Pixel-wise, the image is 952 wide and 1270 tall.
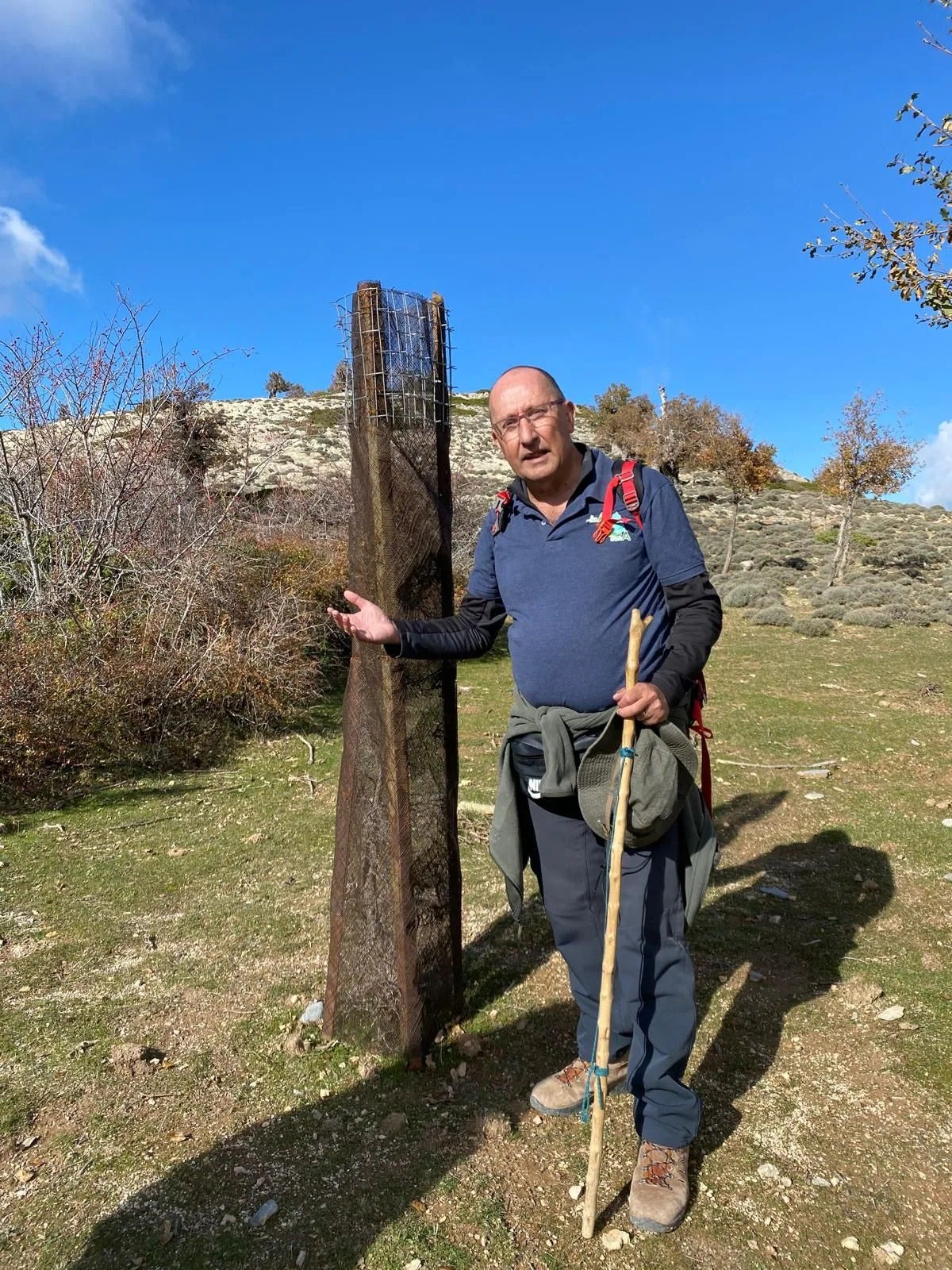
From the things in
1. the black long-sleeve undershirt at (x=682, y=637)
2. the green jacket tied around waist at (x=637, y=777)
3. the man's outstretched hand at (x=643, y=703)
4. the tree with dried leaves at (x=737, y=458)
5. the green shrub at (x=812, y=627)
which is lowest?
the green shrub at (x=812, y=627)

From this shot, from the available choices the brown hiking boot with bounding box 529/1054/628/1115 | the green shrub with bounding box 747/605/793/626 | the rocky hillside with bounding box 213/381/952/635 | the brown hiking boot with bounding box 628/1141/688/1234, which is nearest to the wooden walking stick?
the brown hiking boot with bounding box 628/1141/688/1234

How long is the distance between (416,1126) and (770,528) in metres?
33.4

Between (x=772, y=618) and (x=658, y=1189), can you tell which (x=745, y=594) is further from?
(x=658, y=1189)

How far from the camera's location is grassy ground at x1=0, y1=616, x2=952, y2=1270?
225 cm

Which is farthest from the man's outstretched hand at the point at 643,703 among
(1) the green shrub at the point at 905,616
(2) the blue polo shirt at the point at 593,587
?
(1) the green shrub at the point at 905,616

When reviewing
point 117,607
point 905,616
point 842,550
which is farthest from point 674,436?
point 117,607

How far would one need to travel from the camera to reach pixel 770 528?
1300 inches

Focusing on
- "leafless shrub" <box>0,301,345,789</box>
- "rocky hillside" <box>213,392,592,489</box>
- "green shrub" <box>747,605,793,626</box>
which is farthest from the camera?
"rocky hillside" <box>213,392,592,489</box>

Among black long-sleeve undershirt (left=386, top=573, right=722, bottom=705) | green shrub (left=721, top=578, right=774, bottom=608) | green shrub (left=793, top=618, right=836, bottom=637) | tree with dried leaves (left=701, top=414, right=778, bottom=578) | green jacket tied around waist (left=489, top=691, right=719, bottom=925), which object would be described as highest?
tree with dried leaves (left=701, top=414, right=778, bottom=578)

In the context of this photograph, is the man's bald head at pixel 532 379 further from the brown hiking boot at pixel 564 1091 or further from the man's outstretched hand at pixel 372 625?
the brown hiking boot at pixel 564 1091

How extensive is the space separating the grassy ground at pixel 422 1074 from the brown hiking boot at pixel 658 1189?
0.07 meters

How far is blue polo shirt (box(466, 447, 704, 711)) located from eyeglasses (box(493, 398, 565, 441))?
0.21m

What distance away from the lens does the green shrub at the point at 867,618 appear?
1520 cm

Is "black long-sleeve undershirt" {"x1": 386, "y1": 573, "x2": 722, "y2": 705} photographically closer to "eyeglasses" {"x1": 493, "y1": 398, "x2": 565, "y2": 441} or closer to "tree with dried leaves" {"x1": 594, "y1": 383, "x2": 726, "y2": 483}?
"eyeglasses" {"x1": 493, "y1": 398, "x2": 565, "y2": 441}
